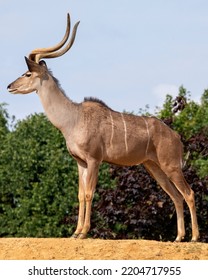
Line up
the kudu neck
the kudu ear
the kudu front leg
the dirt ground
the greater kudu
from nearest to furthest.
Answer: the dirt ground, the kudu front leg, the greater kudu, the kudu ear, the kudu neck

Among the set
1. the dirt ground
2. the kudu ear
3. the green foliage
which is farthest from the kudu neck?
the green foliage

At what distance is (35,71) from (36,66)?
91 millimetres

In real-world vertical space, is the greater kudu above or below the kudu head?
below

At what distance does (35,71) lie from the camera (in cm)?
1592

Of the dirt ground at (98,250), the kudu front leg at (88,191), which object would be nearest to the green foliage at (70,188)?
the kudu front leg at (88,191)

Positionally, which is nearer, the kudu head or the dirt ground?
the dirt ground

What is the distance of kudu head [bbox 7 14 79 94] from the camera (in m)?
15.9

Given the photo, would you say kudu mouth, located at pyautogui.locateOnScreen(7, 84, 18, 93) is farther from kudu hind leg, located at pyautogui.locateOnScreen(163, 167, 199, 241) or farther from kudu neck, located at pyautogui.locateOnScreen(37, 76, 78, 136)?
kudu hind leg, located at pyautogui.locateOnScreen(163, 167, 199, 241)

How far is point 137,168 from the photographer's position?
24.2 metres

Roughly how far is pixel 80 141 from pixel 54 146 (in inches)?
636

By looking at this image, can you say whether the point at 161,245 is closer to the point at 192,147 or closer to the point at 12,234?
the point at 192,147
